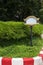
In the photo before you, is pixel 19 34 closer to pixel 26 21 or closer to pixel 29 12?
pixel 26 21

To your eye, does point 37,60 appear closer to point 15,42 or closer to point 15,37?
point 15,37

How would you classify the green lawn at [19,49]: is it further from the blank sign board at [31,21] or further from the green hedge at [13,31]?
the blank sign board at [31,21]

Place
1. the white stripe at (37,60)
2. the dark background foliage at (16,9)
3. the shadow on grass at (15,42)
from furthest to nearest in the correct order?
the dark background foliage at (16,9) < the shadow on grass at (15,42) < the white stripe at (37,60)

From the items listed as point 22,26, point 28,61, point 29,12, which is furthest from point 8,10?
point 28,61

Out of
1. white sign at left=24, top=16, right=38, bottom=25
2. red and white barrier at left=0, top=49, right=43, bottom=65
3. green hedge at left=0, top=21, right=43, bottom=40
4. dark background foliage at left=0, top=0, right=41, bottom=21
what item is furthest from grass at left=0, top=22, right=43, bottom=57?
dark background foliage at left=0, top=0, right=41, bottom=21

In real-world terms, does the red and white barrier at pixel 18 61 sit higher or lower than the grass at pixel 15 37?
lower

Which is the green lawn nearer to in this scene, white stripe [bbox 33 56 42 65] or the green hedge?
the green hedge

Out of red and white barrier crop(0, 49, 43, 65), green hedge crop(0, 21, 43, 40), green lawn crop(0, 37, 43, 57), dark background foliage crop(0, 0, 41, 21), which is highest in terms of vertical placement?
dark background foliage crop(0, 0, 41, 21)

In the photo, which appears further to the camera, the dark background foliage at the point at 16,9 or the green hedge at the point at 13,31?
the dark background foliage at the point at 16,9

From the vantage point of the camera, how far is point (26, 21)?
8172 millimetres

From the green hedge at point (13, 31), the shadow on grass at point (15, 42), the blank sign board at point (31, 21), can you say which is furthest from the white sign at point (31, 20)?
the shadow on grass at point (15, 42)

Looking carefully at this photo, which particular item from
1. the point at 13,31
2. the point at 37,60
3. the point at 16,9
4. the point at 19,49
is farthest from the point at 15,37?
the point at 16,9

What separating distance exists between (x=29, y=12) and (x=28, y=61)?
42.3 ft

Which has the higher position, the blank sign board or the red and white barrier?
the blank sign board
